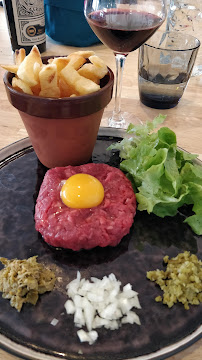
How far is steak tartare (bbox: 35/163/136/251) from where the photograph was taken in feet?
4.22

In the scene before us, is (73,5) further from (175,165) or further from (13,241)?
(13,241)

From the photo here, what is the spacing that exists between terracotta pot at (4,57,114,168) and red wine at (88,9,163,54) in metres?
0.31

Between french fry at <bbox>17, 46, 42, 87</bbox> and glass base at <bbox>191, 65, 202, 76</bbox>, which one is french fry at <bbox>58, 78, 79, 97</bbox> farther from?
glass base at <bbox>191, 65, 202, 76</bbox>

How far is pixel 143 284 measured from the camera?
3.93 ft

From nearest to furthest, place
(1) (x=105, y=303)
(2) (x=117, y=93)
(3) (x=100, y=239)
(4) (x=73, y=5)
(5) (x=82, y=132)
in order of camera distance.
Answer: (1) (x=105, y=303), (3) (x=100, y=239), (5) (x=82, y=132), (2) (x=117, y=93), (4) (x=73, y=5)

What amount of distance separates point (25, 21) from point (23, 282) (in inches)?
87.2

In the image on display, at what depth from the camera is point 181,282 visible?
1.13m

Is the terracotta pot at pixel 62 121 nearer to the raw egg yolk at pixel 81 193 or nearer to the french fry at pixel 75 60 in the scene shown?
the french fry at pixel 75 60

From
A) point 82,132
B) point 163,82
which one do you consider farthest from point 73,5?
point 82,132

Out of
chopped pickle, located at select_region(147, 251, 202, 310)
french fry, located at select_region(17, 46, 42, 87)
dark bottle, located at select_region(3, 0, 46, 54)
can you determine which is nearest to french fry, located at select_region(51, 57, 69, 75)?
french fry, located at select_region(17, 46, 42, 87)

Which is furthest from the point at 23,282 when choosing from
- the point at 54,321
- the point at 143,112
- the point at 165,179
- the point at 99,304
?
the point at 143,112

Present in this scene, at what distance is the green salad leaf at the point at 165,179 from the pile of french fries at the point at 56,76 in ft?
1.27

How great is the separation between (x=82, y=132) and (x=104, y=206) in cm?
43

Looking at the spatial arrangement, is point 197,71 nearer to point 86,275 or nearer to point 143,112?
point 143,112
